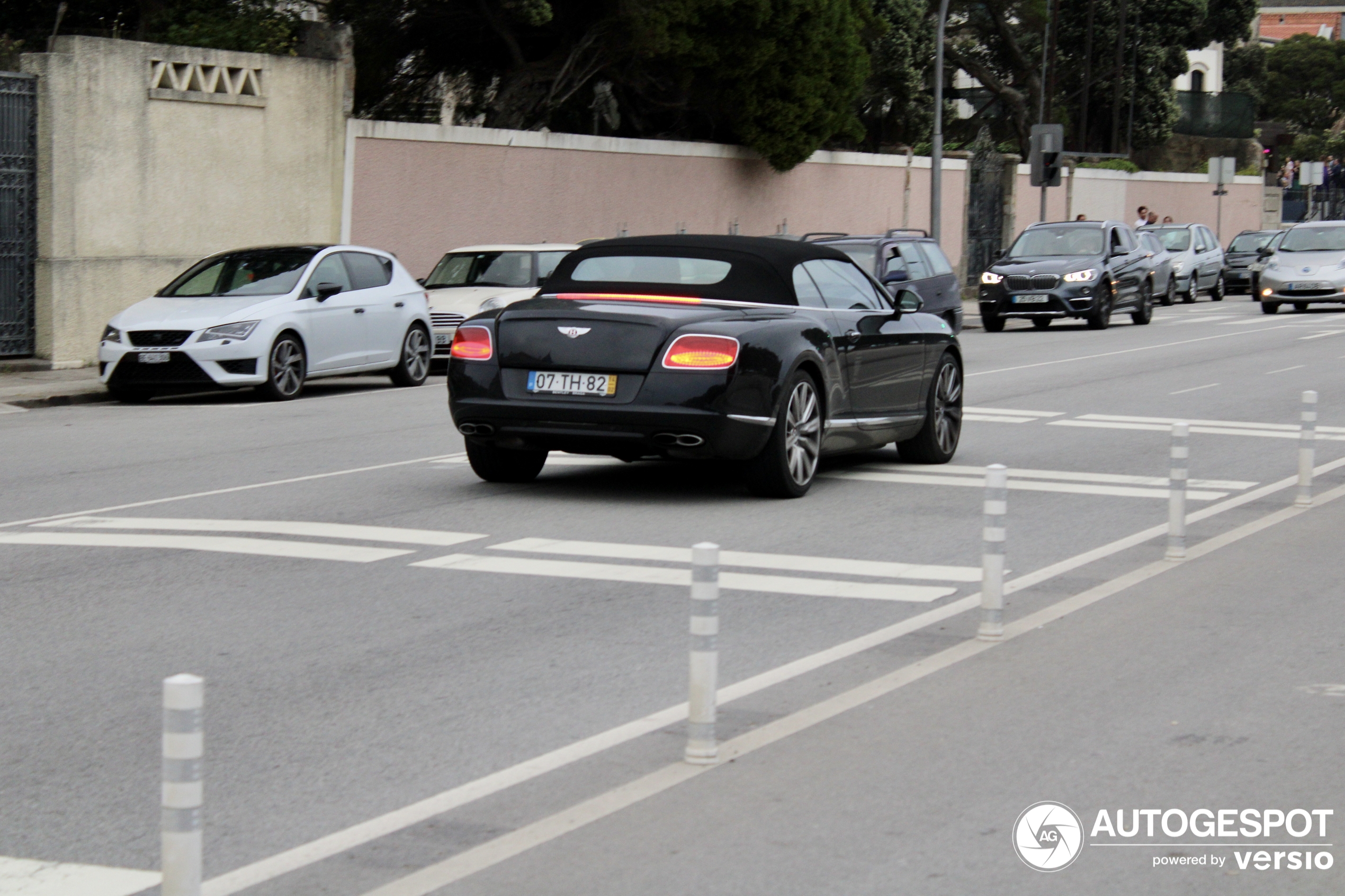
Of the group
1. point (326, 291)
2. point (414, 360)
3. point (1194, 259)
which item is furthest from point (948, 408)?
point (1194, 259)

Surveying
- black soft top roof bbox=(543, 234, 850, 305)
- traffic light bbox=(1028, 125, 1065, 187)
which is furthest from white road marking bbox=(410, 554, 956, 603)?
traffic light bbox=(1028, 125, 1065, 187)

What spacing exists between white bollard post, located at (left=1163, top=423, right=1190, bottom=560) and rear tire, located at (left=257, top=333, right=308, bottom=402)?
35.5ft

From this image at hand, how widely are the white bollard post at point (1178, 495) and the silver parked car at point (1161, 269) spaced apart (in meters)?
26.8

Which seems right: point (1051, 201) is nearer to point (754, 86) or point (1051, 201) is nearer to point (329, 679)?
point (754, 86)

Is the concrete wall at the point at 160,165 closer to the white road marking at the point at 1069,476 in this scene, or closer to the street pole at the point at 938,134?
the white road marking at the point at 1069,476

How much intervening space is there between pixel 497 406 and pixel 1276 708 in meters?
5.27

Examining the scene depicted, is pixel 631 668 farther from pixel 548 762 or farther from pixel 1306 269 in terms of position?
pixel 1306 269

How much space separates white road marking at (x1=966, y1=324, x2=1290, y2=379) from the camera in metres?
21.5

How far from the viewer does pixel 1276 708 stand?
627 cm

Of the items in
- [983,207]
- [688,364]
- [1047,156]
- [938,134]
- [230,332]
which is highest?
[938,134]

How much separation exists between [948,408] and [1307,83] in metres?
100

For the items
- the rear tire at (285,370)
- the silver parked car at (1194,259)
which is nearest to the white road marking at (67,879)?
the rear tire at (285,370)

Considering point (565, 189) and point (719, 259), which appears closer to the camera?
point (719, 259)

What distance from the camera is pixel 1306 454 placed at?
11141 mm
